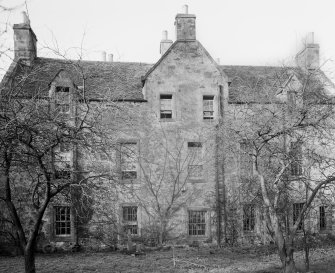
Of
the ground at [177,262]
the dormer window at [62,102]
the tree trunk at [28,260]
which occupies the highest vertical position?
the dormer window at [62,102]

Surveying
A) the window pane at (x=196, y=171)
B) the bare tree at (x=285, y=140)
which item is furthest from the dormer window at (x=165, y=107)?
the bare tree at (x=285, y=140)

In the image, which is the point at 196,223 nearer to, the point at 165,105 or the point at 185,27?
the point at 165,105

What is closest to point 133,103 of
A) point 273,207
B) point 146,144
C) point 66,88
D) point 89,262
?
point 146,144

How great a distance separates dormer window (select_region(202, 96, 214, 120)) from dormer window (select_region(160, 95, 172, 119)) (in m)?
2.10

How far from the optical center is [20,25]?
2334cm

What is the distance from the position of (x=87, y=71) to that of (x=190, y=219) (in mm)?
11474

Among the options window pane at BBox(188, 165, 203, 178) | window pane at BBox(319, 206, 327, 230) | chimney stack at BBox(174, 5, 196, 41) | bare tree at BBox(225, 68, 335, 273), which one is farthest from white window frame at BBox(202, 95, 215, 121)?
window pane at BBox(319, 206, 327, 230)

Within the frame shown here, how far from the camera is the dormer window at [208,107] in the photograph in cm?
2294

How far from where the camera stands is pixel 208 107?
2305cm

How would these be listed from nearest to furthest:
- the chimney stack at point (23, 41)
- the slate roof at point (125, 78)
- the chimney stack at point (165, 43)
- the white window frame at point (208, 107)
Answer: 1. the slate roof at point (125, 78)
2. the white window frame at point (208, 107)
3. the chimney stack at point (23, 41)
4. the chimney stack at point (165, 43)

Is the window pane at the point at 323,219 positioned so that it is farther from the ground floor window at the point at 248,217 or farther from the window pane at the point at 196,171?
the window pane at the point at 196,171

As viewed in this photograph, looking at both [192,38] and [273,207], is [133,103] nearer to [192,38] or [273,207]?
[192,38]

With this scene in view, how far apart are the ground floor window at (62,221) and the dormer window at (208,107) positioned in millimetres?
9768

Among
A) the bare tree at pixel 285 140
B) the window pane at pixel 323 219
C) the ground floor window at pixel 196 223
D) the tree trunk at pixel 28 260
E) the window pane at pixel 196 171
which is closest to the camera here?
the tree trunk at pixel 28 260
